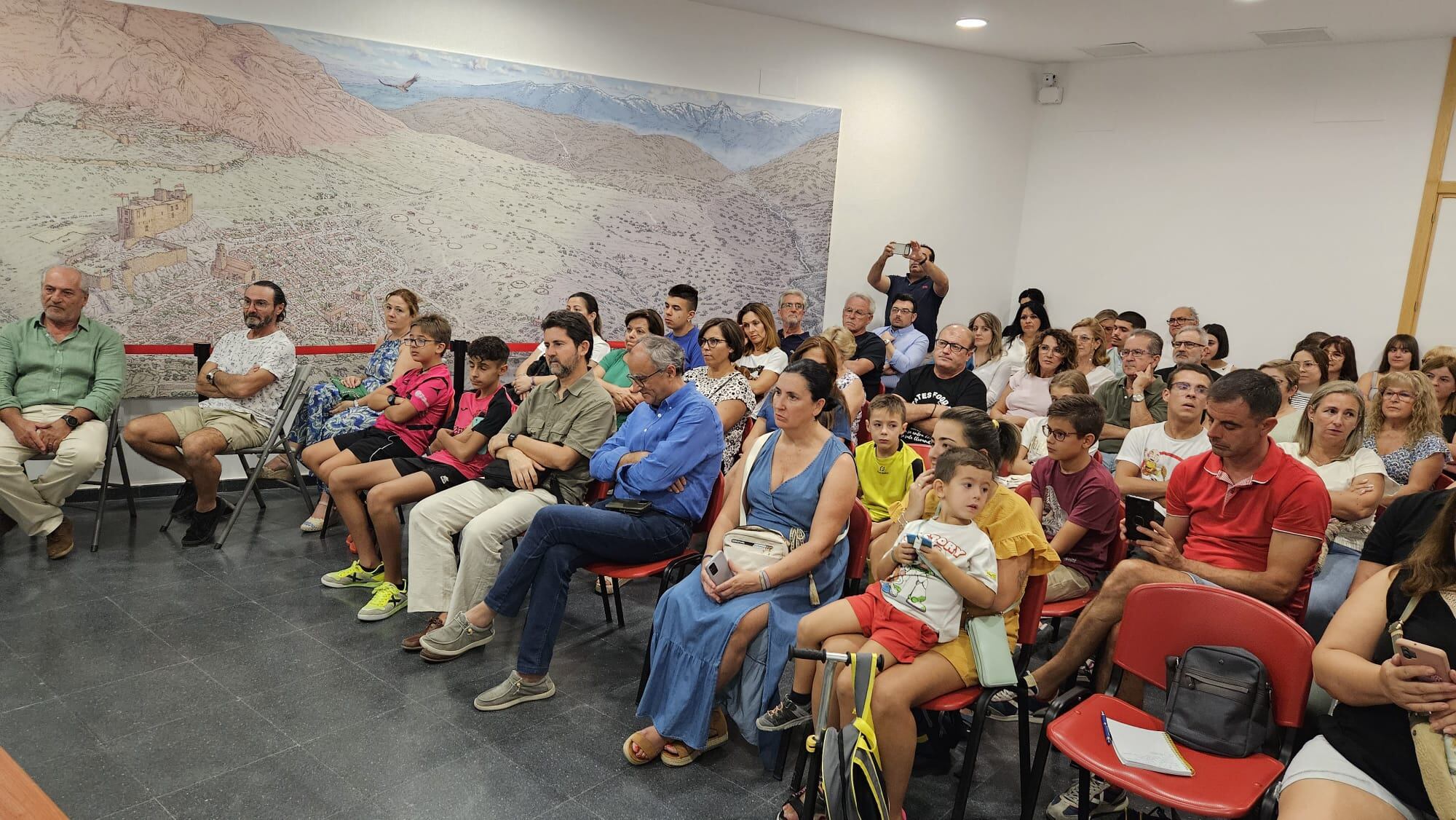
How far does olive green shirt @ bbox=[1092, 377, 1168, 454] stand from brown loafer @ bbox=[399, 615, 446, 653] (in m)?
3.42

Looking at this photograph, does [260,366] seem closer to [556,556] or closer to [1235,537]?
[556,556]

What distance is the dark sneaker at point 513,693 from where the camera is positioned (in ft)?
10.5

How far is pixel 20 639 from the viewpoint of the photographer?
3525mm

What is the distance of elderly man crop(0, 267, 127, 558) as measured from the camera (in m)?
4.44

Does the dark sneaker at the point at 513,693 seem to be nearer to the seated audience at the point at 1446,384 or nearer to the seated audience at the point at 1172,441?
the seated audience at the point at 1172,441

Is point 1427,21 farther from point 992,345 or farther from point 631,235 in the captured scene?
point 631,235

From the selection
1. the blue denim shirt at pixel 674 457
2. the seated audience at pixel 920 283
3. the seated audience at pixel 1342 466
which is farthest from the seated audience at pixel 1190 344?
the blue denim shirt at pixel 674 457

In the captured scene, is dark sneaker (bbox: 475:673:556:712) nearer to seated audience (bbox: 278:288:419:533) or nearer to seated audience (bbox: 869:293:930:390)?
seated audience (bbox: 278:288:419:533)

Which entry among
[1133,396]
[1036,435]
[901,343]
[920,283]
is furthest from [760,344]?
[920,283]

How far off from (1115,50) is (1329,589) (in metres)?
5.64

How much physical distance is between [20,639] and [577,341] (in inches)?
95.7

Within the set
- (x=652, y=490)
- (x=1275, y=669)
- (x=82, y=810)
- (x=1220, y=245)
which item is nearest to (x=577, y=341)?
(x=652, y=490)

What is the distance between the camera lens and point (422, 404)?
15.0 ft

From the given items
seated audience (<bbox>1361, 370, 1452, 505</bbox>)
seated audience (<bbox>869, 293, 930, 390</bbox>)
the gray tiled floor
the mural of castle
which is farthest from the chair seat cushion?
the mural of castle
